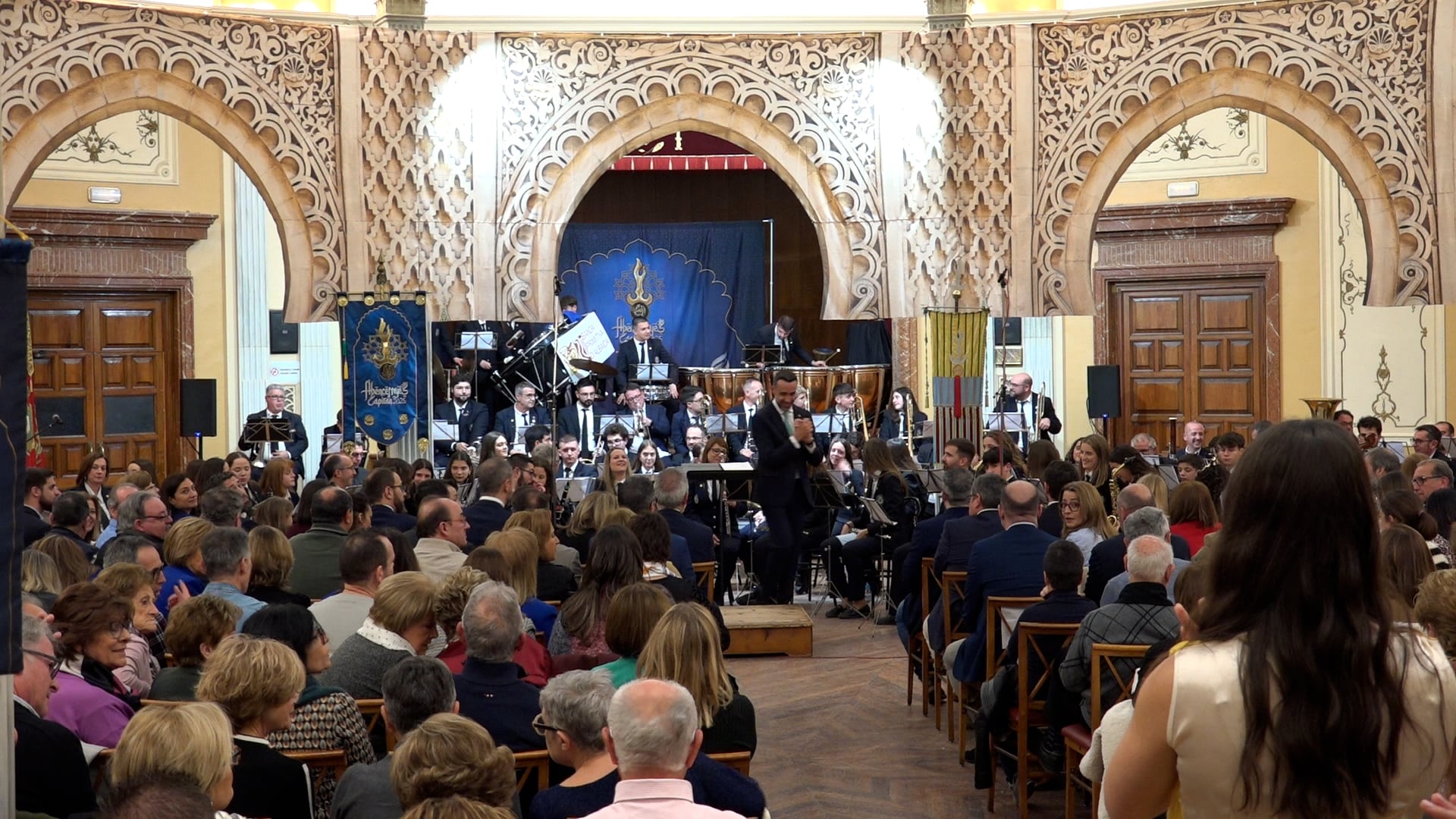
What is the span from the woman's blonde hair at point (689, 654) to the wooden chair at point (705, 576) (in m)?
3.24

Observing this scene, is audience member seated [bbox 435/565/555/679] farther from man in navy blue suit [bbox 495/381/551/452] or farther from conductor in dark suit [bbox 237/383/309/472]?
man in navy blue suit [bbox 495/381/551/452]

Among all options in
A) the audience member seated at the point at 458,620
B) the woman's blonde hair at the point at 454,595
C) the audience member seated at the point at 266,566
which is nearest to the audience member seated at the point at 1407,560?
the audience member seated at the point at 458,620

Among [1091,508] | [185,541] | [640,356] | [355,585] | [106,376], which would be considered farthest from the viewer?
[640,356]

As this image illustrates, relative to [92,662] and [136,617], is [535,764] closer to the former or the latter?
[92,662]

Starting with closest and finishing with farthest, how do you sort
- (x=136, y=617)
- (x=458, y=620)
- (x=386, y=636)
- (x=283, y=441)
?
(x=386, y=636) < (x=136, y=617) < (x=458, y=620) < (x=283, y=441)

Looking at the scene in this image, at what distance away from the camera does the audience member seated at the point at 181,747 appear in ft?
9.23

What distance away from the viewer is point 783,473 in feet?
32.1

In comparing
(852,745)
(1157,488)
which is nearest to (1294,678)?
(852,745)

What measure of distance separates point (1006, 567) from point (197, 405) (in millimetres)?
8354

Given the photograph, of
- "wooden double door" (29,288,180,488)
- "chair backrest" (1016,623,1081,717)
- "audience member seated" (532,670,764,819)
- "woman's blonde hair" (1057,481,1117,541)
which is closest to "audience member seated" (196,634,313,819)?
"audience member seated" (532,670,764,819)

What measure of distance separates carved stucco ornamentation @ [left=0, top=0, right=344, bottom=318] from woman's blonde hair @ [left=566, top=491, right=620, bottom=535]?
522 cm

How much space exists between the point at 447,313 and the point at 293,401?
3.47 meters

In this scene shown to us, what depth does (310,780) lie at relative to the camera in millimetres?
3783

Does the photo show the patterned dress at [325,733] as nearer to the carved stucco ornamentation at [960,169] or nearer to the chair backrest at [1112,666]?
the chair backrest at [1112,666]
